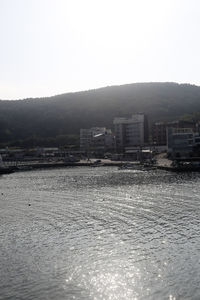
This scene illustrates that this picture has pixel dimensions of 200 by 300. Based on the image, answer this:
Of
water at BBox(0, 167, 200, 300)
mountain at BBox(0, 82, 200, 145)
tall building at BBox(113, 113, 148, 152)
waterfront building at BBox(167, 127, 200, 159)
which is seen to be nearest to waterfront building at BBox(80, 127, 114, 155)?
tall building at BBox(113, 113, 148, 152)

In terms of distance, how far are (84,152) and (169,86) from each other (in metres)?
90.3

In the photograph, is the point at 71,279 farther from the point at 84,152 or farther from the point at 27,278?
the point at 84,152

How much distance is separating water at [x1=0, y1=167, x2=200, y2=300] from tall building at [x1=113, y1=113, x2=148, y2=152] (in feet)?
218

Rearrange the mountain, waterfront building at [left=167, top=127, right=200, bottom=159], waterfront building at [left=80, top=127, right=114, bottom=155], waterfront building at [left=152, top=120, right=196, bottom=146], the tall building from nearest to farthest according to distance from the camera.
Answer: waterfront building at [left=167, top=127, right=200, bottom=159], waterfront building at [left=152, top=120, right=196, bottom=146], the tall building, waterfront building at [left=80, top=127, right=114, bottom=155], the mountain

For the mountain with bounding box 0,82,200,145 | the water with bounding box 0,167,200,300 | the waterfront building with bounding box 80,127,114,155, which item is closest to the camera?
the water with bounding box 0,167,200,300

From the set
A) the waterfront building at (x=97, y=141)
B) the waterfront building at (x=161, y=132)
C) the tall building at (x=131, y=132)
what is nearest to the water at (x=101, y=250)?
the waterfront building at (x=161, y=132)

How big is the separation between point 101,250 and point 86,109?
434 ft

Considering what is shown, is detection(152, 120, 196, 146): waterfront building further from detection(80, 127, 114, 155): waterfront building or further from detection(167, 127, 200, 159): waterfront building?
detection(167, 127, 200, 159): waterfront building

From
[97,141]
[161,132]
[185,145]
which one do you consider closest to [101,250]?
[185,145]

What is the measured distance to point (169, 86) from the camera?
17038cm

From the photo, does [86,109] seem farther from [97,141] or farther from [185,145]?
[185,145]

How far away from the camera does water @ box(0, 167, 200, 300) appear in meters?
11.2

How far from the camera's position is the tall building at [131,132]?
307 feet

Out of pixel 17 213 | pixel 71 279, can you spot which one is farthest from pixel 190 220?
pixel 17 213
